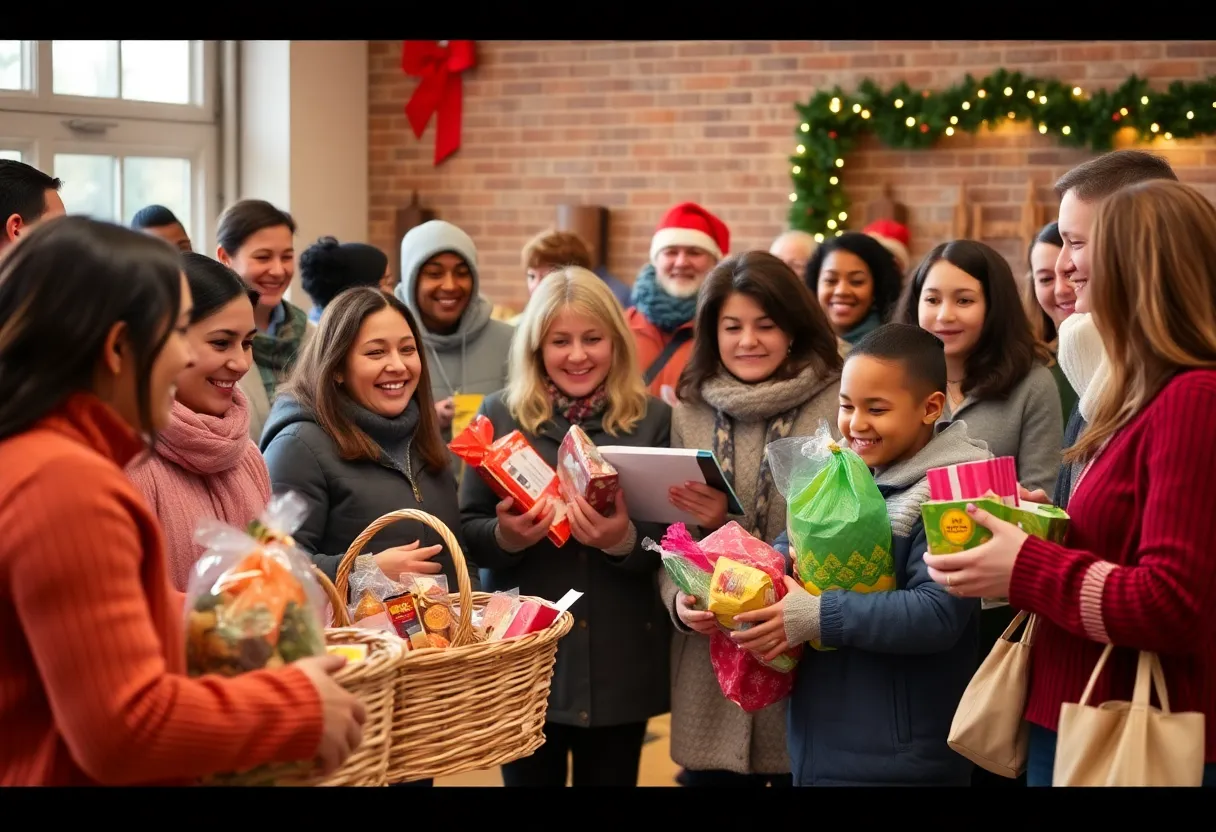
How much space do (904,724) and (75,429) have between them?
59.0 inches

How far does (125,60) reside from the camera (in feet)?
20.0

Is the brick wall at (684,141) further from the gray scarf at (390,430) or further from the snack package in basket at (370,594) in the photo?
the snack package in basket at (370,594)

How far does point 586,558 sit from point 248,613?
152 cm

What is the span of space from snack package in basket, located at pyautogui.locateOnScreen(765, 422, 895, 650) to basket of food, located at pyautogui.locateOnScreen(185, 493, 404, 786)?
863mm

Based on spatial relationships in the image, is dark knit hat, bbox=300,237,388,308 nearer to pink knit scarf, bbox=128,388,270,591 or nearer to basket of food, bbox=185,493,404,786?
pink knit scarf, bbox=128,388,270,591

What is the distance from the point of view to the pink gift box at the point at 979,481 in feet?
6.28

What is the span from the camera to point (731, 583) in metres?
2.31

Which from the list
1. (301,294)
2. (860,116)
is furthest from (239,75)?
(860,116)

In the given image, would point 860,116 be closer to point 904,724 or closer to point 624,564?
point 624,564

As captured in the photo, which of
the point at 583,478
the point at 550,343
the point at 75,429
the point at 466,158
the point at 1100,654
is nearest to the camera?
the point at 75,429

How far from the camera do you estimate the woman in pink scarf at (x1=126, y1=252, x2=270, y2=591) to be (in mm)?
2193

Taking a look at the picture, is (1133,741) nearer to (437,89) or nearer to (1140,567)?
(1140,567)

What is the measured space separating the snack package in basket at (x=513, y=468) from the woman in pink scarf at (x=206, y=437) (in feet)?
1.78

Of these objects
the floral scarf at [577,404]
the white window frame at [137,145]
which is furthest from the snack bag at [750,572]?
the white window frame at [137,145]
